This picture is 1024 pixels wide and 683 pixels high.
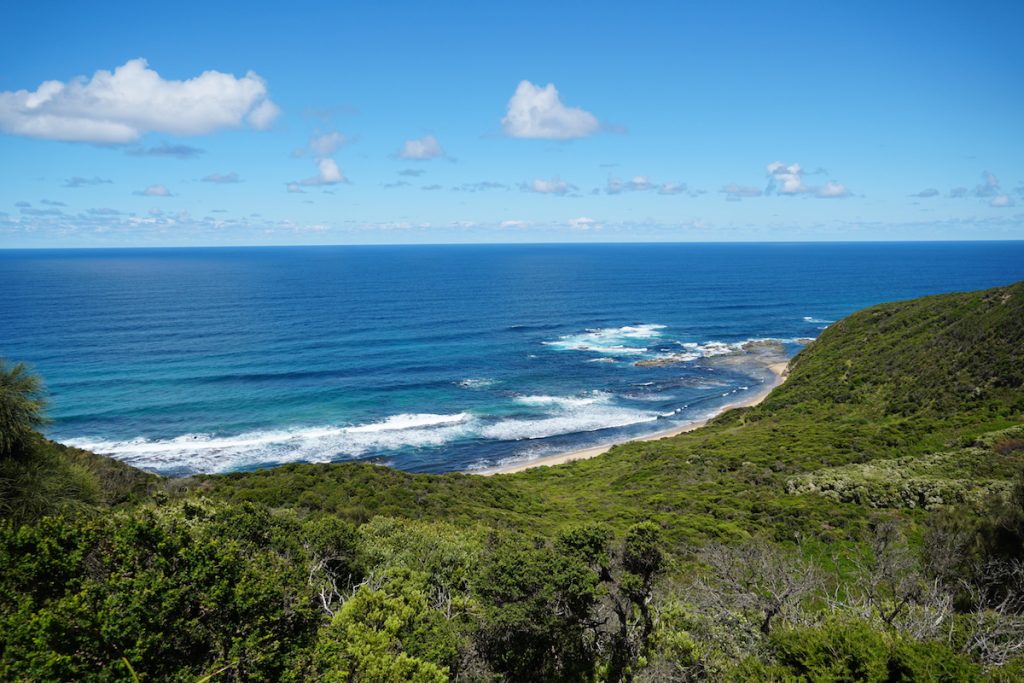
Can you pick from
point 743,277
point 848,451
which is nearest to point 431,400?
point 848,451

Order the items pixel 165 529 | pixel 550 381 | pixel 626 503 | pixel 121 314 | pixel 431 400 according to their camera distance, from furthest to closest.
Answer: pixel 121 314, pixel 550 381, pixel 431 400, pixel 626 503, pixel 165 529

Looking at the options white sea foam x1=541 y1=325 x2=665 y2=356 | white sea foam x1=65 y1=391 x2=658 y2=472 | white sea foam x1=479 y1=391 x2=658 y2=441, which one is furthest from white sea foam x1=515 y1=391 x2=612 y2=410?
white sea foam x1=541 y1=325 x2=665 y2=356

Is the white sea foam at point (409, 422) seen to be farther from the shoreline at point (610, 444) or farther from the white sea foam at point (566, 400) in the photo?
the shoreline at point (610, 444)

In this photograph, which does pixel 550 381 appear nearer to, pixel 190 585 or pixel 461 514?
pixel 461 514

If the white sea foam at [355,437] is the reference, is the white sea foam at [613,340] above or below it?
above

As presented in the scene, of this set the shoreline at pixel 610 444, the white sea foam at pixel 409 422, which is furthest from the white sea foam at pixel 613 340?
the white sea foam at pixel 409 422
